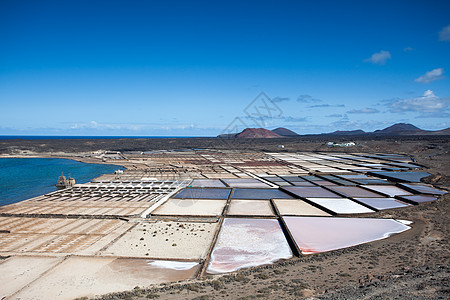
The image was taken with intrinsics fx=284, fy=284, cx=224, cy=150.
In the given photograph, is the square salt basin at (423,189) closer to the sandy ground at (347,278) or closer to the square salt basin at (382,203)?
the square salt basin at (382,203)

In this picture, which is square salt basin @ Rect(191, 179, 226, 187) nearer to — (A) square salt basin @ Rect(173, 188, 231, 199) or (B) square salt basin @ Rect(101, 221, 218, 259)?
(A) square salt basin @ Rect(173, 188, 231, 199)

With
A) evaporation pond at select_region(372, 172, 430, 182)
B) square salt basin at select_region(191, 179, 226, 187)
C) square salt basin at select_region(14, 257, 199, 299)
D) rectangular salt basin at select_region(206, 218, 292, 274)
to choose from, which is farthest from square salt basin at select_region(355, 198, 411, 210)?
square salt basin at select_region(14, 257, 199, 299)

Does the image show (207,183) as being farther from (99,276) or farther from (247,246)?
(99,276)

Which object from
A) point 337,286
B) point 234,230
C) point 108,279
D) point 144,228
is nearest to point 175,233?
point 144,228

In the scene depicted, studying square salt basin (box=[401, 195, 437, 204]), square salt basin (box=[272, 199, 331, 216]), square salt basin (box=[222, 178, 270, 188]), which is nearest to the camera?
square salt basin (box=[272, 199, 331, 216])

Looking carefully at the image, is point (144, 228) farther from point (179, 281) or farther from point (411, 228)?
point (411, 228)

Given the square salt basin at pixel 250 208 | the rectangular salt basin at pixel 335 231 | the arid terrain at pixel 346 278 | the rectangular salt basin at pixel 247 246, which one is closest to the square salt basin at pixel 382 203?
the rectangular salt basin at pixel 335 231

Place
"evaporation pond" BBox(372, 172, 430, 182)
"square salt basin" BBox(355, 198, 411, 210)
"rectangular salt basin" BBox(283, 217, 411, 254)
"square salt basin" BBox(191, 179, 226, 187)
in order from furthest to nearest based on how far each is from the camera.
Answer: "evaporation pond" BBox(372, 172, 430, 182) < "square salt basin" BBox(191, 179, 226, 187) < "square salt basin" BBox(355, 198, 411, 210) < "rectangular salt basin" BBox(283, 217, 411, 254)
